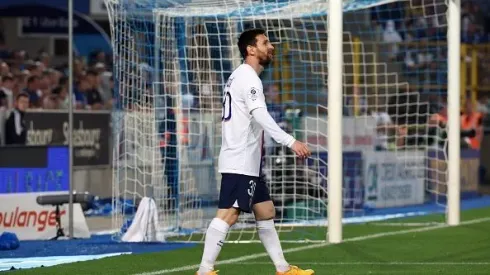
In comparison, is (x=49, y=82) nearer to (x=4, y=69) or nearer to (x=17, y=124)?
(x=4, y=69)

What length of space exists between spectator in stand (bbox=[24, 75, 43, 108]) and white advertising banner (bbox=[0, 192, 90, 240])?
17.3 ft

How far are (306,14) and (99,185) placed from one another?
17.6ft

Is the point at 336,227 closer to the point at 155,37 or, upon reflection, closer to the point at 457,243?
the point at 457,243

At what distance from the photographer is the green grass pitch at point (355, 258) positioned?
12484 millimetres

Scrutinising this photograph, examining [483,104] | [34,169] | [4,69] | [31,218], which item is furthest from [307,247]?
[483,104]

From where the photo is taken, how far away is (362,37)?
28641 millimetres

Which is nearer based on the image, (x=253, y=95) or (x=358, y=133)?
(x=253, y=95)

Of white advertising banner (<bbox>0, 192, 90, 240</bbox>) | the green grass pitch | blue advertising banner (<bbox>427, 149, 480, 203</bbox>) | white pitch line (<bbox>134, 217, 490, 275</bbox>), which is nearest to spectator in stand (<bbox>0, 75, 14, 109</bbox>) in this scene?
white advertising banner (<bbox>0, 192, 90, 240</bbox>)

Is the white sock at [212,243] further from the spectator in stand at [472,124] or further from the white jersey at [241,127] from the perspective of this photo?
the spectator in stand at [472,124]

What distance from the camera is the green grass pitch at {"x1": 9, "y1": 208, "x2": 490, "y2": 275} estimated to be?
12484 millimetres

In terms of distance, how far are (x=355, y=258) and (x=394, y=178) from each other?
32.6 feet

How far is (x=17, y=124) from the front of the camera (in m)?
20.3

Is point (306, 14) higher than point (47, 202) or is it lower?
higher

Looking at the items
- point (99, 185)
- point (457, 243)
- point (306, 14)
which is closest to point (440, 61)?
point (99, 185)
